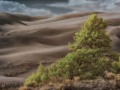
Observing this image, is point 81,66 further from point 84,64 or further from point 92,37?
point 92,37

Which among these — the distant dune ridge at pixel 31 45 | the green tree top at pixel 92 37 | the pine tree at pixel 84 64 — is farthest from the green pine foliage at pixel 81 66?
the distant dune ridge at pixel 31 45

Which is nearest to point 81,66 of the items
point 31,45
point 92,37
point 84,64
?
point 84,64

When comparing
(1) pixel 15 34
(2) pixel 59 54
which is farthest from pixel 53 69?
(1) pixel 15 34

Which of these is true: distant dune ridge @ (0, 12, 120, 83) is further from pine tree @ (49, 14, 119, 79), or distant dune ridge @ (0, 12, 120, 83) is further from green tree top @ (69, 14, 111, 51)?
pine tree @ (49, 14, 119, 79)

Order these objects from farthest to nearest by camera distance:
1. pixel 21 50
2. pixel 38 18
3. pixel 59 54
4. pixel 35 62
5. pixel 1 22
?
pixel 38 18, pixel 1 22, pixel 21 50, pixel 59 54, pixel 35 62

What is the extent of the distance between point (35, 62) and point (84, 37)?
36163 mm

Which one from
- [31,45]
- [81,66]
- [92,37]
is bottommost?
[31,45]

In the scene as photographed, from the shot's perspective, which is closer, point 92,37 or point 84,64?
point 84,64

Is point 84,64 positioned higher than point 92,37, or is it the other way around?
point 92,37

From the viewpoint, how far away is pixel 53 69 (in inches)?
1238

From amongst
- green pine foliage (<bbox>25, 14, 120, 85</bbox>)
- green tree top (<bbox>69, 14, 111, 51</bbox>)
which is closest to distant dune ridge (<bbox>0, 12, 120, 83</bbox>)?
green tree top (<bbox>69, 14, 111, 51</bbox>)

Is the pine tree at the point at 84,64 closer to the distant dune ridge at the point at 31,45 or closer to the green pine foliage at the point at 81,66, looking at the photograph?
the green pine foliage at the point at 81,66

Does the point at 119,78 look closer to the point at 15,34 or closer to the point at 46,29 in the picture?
the point at 15,34

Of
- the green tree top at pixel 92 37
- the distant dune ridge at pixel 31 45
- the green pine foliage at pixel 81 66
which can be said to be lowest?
the distant dune ridge at pixel 31 45
